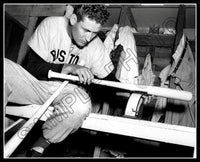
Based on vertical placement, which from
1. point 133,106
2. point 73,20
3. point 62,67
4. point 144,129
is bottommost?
point 144,129

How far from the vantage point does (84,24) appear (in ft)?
4.19

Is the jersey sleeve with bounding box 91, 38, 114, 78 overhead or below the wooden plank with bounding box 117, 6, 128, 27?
below

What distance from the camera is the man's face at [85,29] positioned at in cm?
127

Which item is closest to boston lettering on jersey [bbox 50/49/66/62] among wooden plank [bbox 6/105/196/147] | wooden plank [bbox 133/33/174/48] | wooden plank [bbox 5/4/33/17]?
wooden plank [bbox 6/105/196/147]

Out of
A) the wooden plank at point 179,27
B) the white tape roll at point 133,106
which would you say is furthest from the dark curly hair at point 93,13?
the wooden plank at point 179,27

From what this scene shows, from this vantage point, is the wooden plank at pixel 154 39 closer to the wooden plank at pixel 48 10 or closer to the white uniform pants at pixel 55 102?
the wooden plank at pixel 48 10

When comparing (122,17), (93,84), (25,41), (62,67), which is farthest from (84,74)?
(25,41)

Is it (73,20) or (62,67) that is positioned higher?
(73,20)

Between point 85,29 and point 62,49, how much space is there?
0.23 meters

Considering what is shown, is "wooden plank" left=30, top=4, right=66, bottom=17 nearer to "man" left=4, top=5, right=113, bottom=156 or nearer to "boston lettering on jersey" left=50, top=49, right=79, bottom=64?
"man" left=4, top=5, right=113, bottom=156

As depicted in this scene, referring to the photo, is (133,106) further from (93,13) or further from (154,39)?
(154,39)

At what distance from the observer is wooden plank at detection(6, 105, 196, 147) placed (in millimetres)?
938

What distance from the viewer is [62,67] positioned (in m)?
1.14

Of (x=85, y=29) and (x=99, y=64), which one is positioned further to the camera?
(x=99, y=64)
